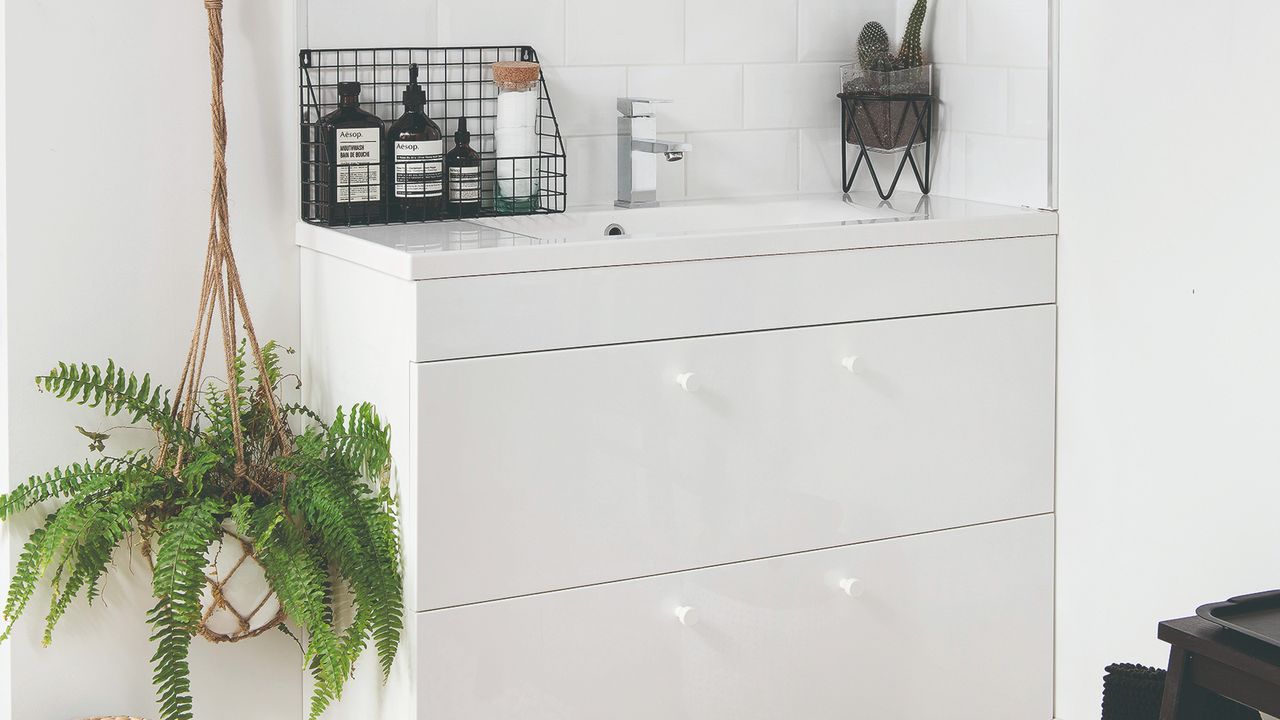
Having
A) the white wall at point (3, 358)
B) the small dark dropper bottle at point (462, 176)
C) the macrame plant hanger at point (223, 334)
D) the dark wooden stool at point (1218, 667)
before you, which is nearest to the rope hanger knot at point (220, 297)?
the macrame plant hanger at point (223, 334)

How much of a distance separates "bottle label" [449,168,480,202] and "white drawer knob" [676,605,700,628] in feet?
2.20

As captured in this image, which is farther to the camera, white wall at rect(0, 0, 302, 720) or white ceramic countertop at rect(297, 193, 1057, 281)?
white wall at rect(0, 0, 302, 720)

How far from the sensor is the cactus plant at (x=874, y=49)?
2.21 metres

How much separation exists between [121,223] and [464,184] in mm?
477

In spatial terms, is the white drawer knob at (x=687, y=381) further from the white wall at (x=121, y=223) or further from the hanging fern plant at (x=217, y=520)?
the white wall at (x=121, y=223)

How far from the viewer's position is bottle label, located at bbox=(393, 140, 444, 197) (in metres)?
1.91

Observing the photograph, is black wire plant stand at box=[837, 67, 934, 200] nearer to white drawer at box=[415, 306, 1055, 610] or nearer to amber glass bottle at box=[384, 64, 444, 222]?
white drawer at box=[415, 306, 1055, 610]

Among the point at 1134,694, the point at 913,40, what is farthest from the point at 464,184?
the point at 1134,694

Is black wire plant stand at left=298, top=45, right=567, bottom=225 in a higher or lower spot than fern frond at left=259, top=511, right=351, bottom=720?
higher

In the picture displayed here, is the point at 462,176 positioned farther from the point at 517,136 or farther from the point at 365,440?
the point at 365,440

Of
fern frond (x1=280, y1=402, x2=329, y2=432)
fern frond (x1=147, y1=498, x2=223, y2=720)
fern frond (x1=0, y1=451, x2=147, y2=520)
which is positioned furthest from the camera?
fern frond (x1=280, y1=402, x2=329, y2=432)

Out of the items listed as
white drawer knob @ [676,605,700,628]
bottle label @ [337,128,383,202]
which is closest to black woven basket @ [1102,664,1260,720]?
white drawer knob @ [676,605,700,628]

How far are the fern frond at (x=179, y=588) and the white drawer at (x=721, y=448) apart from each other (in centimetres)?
27

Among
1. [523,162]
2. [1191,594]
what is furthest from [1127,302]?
[523,162]
